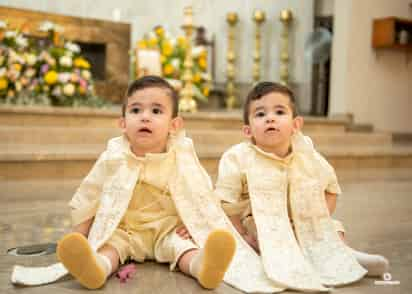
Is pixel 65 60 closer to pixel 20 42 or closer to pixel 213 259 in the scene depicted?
pixel 20 42

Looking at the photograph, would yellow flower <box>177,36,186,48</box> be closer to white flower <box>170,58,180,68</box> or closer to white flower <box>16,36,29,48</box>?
white flower <box>170,58,180,68</box>

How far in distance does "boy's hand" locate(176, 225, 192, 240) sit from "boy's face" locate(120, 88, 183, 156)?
11.5 inches

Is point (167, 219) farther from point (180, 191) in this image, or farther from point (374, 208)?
point (374, 208)

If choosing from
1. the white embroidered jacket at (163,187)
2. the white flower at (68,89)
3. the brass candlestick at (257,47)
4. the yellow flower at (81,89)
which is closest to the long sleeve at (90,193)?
the white embroidered jacket at (163,187)

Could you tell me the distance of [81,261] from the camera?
4.52 ft

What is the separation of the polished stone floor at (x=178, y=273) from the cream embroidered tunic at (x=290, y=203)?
132 millimetres

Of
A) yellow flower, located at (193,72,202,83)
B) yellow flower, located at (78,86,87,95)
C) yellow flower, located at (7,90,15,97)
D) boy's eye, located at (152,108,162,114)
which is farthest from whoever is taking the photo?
yellow flower, located at (193,72,202,83)

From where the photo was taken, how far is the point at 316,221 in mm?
1769

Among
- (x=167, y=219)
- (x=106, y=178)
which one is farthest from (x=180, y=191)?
(x=106, y=178)

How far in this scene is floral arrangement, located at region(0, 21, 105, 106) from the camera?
15.3ft

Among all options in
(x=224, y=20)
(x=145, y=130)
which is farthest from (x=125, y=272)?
(x=224, y=20)

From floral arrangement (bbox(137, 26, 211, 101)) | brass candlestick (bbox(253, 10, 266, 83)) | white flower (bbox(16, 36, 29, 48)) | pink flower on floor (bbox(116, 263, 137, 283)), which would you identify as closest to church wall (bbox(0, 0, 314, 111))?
brass candlestick (bbox(253, 10, 266, 83))

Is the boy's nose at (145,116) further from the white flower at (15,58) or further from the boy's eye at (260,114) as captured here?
the white flower at (15,58)

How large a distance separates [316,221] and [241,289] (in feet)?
1.37
